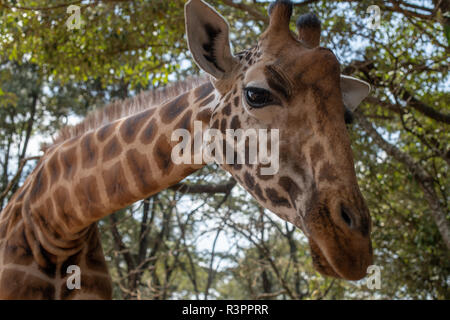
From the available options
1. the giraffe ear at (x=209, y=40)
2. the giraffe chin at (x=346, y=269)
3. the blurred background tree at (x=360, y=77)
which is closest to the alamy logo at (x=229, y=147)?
the giraffe ear at (x=209, y=40)

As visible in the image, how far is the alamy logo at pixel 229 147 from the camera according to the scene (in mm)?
2258

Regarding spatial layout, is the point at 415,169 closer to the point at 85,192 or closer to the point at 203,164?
the point at 203,164

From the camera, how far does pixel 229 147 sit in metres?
2.53

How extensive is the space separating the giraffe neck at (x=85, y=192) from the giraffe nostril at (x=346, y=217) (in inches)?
44.3

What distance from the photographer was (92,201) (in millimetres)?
3197

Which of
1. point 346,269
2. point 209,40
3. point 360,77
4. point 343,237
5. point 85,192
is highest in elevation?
point 360,77

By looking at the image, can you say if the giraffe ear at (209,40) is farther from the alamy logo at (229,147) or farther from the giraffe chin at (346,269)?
the giraffe chin at (346,269)

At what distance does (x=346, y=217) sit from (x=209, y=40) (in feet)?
4.65

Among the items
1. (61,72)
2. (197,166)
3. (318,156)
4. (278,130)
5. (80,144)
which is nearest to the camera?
(318,156)

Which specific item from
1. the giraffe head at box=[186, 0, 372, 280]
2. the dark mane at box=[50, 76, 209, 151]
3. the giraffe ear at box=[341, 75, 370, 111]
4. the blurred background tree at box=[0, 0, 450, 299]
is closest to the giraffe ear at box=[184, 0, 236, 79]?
the giraffe head at box=[186, 0, 372, 280]

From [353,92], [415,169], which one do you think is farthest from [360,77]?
[353,92]
